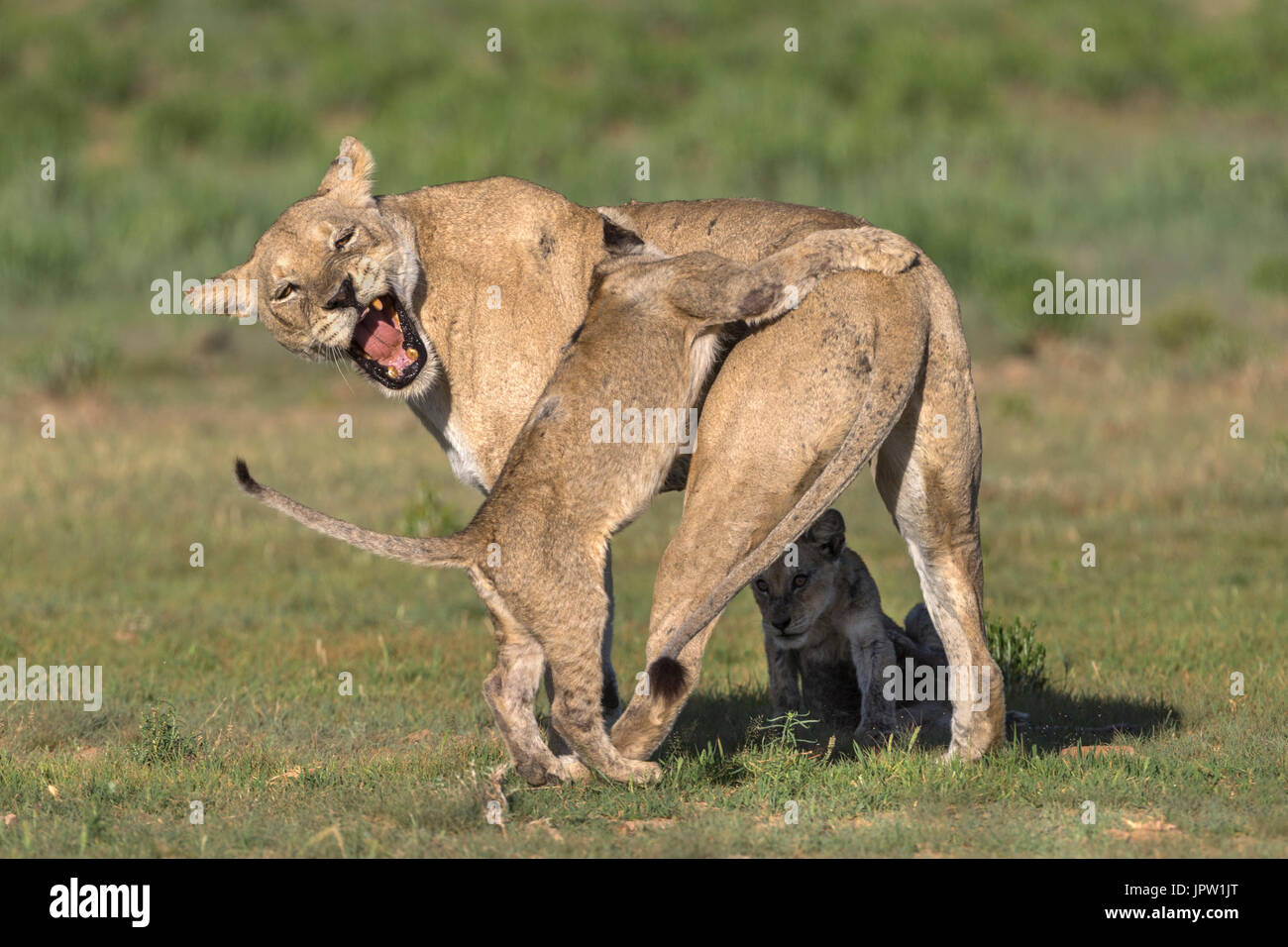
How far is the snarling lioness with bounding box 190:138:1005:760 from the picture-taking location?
557cm

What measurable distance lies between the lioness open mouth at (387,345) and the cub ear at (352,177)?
43 centimetres

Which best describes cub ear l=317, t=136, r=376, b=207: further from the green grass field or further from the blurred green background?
the blurred green background

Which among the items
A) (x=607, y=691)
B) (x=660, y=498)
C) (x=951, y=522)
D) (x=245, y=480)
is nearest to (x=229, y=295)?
(x=245, y=480)

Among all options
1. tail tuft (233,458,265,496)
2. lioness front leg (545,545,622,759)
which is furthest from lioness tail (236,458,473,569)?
lioness front leg (545,545,622,759)

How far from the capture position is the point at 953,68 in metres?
Result: 28.3

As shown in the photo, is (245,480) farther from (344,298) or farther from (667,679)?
(667,679)

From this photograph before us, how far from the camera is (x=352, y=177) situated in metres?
6.54

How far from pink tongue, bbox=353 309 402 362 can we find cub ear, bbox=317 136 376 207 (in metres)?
0.46

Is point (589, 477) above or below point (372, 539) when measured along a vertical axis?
above

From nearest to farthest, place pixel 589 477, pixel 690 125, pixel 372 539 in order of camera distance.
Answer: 1. pixel 372 539
2. pixel 589 477
3. pixel 690 125

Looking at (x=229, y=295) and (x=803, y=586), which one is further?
(x=803, y=586)

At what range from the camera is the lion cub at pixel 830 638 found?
7227mm

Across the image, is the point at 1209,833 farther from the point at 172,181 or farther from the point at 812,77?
the point at 812,77

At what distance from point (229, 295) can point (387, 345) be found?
0.69 m
